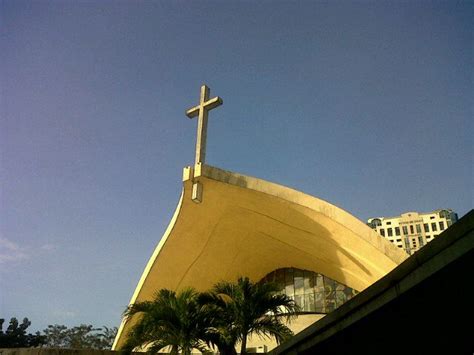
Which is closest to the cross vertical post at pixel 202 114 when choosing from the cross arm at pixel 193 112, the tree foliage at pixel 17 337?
the cross arm at pixel 193 112

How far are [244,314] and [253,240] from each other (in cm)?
960

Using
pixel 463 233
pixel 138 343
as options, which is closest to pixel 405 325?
pixel 463 233

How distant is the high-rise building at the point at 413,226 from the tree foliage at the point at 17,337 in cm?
5694

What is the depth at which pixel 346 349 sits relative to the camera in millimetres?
4289

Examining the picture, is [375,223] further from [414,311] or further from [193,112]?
[414,311]

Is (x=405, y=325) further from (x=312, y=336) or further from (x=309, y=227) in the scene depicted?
(x=309, y=227)

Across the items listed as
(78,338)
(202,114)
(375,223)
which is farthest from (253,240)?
(375,223)

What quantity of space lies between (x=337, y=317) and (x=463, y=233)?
5.27 feet

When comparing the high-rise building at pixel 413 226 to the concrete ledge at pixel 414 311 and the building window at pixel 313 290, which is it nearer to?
the building window at pixel 313 290

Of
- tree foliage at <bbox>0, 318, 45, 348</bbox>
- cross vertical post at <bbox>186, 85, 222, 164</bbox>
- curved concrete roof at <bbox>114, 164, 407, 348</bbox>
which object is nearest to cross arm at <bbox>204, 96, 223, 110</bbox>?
cross vertical post at <bbox>186, 85, 222, 164</bbox>

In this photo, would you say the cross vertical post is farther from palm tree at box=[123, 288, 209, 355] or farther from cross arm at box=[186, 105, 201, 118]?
palm tree at box=[123, 288, 209, 355]

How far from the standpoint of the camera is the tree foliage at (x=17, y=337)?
24125 millimetres

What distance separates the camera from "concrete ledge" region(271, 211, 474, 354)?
2518mm

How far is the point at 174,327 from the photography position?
334 inches
